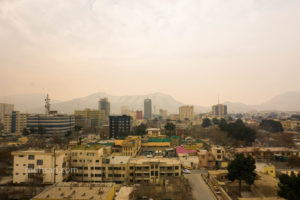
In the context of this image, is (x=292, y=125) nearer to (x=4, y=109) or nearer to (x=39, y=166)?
(x=39, y=166)

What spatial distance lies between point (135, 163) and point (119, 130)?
14.9 m

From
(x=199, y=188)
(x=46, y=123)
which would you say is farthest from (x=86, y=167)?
(x=46, y=123)

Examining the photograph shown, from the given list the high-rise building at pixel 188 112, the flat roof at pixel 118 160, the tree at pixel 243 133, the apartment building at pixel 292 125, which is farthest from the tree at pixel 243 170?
the high-rise building at pixel 188 112

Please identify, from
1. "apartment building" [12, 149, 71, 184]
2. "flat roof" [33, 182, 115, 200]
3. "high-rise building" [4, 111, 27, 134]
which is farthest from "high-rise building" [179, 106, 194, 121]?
"flat roof" [33, 182, 115, 200]

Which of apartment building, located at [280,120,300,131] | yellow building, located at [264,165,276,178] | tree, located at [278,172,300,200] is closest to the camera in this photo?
tree, located at [278,172,300,200]

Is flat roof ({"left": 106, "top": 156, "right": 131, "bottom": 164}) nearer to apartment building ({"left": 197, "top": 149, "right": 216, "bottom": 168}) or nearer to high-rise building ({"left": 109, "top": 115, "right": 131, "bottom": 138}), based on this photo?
apartment building ({"left": 197, "top": 149, "right": 216, "bottom": 168})

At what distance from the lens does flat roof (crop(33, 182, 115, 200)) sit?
686 centimetres

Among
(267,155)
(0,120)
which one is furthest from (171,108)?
(267,155)

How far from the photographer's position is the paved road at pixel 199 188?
795 cm

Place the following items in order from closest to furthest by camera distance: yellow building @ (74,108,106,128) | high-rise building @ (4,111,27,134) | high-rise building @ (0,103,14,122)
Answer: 1. high-rise building @ (4,111,27,134)
2. high-rise building @ (0,103,14,122)
3. yellow building @ (74,108,106,128)

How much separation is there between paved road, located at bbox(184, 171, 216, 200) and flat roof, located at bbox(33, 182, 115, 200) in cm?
346

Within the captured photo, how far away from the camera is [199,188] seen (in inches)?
347

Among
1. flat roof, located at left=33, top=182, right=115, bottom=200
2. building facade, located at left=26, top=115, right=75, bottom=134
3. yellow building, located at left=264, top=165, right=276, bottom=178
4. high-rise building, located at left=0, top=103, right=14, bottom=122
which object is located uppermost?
high-rise building, located at left=0, top=103, right=14, bottom=122

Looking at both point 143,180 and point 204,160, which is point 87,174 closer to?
point 143,180
